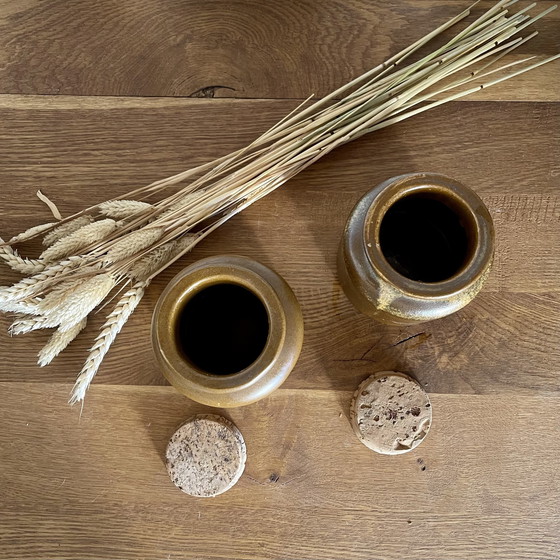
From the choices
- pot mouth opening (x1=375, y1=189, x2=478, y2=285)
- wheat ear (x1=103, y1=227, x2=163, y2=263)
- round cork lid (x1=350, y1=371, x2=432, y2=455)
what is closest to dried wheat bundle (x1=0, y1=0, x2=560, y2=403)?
wheat ear (x1=103, y1=227, x2=163, y2=263)

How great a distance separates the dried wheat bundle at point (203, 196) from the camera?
0.63m

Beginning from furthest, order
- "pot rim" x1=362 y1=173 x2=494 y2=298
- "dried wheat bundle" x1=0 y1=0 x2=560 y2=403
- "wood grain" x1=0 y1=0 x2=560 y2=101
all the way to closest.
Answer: "wood grain" x1=0 y1=0 x2=560 y2=101
"dried wheat bundle" x1=0 y1=0 x2=560 y2=403
"pot rim" x1=362 y1=173 x2=494 y2=298

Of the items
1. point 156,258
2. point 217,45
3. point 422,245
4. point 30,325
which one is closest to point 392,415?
point 422,245

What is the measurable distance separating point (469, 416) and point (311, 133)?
17.1 inches

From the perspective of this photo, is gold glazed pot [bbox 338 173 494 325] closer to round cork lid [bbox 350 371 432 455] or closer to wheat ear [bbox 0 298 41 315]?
round cork lid [bbox 350 371 432 455]

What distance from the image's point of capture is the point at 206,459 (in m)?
0.69

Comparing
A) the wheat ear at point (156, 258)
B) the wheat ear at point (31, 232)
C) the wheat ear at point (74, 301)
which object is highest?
the wheat ear at point (31, 232)

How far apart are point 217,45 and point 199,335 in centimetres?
43

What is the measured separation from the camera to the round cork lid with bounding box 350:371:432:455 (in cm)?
69

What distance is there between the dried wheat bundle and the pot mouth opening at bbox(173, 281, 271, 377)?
0.08m

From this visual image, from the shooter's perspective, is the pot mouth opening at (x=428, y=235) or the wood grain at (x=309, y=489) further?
Result: the wood grain at (x=309, y=489)

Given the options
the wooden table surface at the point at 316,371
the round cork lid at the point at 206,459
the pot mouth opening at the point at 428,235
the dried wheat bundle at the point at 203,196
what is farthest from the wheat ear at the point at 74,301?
the pot mouth opening at the point at 428,235

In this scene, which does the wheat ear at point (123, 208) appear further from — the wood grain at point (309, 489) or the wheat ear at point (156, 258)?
the wood grain at point (309, 489)

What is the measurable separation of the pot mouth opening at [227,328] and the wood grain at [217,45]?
31 centimetres
